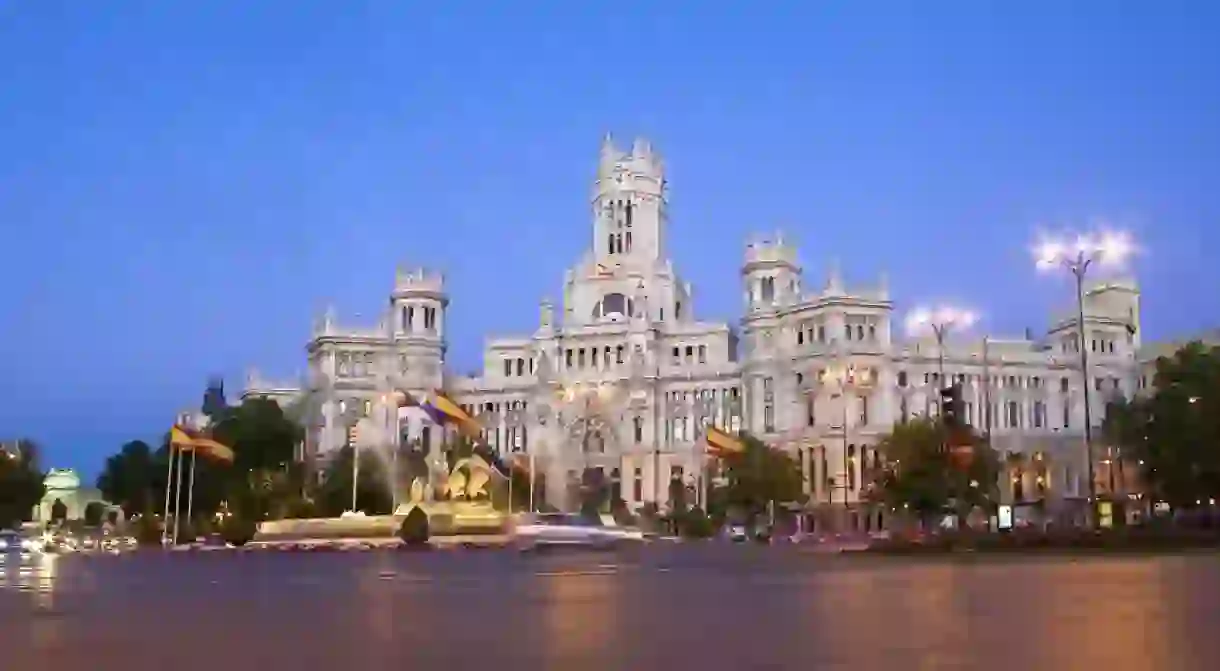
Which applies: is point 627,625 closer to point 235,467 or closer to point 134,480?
point 235,467

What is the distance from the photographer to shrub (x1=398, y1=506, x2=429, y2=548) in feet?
185

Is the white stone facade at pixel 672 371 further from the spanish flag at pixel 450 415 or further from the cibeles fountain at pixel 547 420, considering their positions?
the spanish flag at pixel 450 415

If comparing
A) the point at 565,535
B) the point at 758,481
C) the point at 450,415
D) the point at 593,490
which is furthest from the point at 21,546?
the point at 593,490

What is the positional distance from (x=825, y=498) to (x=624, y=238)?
42.9 metres

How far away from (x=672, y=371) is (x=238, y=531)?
6845 centimetres

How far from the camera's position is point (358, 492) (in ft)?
300

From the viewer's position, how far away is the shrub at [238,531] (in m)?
68.4

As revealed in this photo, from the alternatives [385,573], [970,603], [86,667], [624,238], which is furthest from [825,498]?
[86,667]

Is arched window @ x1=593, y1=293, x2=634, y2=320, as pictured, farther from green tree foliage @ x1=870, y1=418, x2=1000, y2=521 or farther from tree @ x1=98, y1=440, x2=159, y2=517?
green tree foliage @ x1=870, y1=418, x2=1000, y2=521

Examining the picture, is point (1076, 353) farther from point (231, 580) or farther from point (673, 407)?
point (231, 580)

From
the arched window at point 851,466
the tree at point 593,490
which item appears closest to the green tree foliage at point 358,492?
the tree at point 593,490

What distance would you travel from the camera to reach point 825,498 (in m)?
116

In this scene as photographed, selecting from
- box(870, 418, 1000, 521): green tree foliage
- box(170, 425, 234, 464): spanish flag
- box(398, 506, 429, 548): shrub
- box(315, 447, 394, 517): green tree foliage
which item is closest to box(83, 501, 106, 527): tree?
box(315, 447, 394, 517): green tree foliage

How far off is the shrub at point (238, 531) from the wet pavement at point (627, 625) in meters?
48.1
